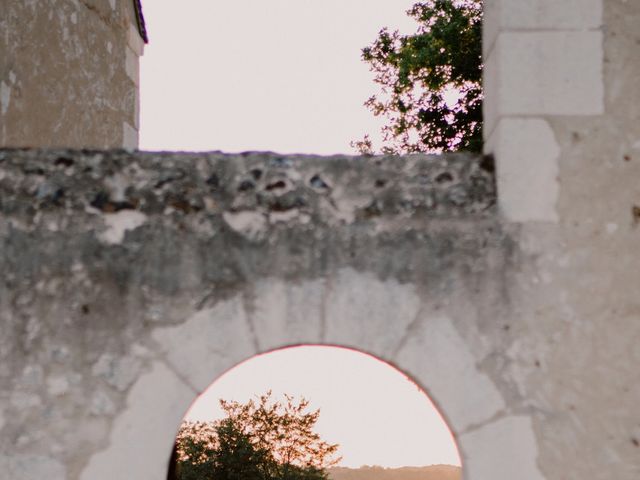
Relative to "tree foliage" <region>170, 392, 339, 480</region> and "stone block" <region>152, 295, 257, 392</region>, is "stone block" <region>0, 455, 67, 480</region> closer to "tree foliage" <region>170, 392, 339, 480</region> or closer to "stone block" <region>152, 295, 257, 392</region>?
"stone block" <region>152, 295, 257, 392</region>

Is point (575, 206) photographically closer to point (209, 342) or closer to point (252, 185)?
point (252, 185)

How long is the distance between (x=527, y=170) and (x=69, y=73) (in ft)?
11.7

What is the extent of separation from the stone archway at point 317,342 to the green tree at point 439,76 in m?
7.60

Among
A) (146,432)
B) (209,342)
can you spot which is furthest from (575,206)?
(146,432)

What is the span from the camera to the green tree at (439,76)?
11008mm

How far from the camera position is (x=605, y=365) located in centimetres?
322

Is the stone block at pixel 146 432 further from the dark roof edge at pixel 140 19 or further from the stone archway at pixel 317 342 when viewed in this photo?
the dark roof edge at pixel 140 19

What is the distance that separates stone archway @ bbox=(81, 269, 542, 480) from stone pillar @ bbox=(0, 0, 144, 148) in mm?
2145

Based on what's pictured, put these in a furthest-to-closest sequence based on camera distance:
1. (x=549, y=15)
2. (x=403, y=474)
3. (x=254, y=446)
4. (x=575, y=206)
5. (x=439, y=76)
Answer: (x=403, y=474) < (x=254, y=446) < (x=439, y=76) < (x=549, y=15) < (x=575, y=206)

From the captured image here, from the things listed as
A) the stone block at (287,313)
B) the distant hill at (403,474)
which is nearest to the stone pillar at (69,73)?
the stone block at (287,313)

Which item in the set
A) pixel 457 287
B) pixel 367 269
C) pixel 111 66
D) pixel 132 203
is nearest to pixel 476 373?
pixel 457 287

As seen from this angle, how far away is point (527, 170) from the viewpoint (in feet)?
11.0

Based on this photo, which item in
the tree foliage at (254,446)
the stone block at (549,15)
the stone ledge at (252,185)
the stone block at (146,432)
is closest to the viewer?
the stone block at (146,432)

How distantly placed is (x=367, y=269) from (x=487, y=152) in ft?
2.30
